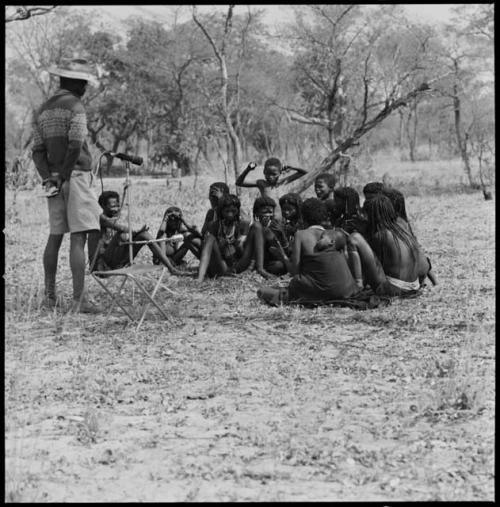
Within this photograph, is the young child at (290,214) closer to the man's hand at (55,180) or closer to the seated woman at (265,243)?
the seated woman at (265,243)

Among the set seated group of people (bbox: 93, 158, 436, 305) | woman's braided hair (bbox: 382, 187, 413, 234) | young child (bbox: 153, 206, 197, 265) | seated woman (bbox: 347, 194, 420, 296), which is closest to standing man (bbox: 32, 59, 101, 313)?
seated group of people (bbox: 93, 158, 436, 305)

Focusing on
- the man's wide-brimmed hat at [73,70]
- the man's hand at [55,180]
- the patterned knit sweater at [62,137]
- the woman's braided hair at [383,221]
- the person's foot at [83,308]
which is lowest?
the person's foot at [83,308]

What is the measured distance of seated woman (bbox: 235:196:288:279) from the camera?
24.8ft

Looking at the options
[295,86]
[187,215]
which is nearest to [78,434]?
[187,215]

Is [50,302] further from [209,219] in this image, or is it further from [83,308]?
[209,219]

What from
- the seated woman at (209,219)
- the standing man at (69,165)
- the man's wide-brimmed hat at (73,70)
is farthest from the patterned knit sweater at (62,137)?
the seated woman at (209,219)

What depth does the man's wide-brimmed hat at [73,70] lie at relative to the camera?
19.8 feet

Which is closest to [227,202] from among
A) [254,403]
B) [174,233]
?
[174,233]

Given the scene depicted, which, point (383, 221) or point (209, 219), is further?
point (209, 219)

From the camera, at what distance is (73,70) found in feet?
19.9

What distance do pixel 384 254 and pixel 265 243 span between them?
1473 mm

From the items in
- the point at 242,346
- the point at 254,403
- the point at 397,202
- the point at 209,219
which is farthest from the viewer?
the point at 209,219

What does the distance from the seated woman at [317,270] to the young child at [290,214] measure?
3.89ft

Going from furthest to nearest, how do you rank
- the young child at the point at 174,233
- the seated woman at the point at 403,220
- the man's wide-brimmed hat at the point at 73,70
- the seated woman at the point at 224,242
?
the young child at the point at 174,233, the seated woman at the point at 224,242, the seated woman at the point at 403,220, the man's wide-brimmed hat at the point at 73,70
